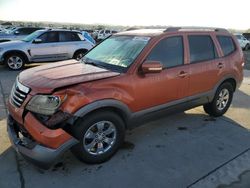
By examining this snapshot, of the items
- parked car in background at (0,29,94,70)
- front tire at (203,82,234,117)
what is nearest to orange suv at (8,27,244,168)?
front tire at (203,82,234,117)

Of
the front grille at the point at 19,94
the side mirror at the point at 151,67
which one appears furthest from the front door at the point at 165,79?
the front grille at the point at 19,94

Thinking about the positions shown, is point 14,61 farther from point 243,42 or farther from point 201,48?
point 243,42

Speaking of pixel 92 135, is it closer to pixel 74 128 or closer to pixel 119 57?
pixel 74 128

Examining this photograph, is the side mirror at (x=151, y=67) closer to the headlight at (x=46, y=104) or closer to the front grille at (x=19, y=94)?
the headlight at (x=46, y=104)

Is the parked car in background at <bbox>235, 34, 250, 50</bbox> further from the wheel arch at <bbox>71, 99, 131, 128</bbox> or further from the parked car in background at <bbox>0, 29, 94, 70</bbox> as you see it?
the wheel arch at <bbox>71, 99, 131, 128</bbox>

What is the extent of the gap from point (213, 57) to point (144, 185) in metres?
2.92

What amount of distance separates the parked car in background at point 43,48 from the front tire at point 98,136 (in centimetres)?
740

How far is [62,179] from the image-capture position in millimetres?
3580

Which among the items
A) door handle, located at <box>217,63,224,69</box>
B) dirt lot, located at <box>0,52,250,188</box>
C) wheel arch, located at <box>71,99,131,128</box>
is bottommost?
dirt lot, located at <box>0,52,250,188</box>

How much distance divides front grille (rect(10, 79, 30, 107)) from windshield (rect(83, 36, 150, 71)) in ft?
4.04

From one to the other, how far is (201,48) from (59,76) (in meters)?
2.65

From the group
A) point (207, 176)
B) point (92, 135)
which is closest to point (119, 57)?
point (92, 135)

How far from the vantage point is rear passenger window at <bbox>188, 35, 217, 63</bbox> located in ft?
16.2

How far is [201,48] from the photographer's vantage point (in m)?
5.12
